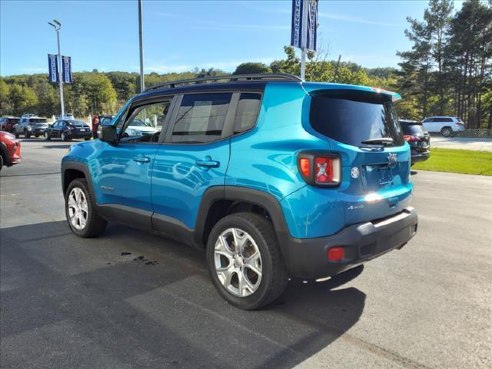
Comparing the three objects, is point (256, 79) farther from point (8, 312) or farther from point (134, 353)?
point (8, 312)

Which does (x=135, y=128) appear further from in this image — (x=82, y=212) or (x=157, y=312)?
(x=157, y=312)

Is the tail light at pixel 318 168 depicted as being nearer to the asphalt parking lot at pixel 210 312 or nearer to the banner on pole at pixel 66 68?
the asphalt parking lot at pixel 210 312

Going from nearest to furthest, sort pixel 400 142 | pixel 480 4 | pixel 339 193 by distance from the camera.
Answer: pixel 339 193
pixel 400 142
pixel 480 4

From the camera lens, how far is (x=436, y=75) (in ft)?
175

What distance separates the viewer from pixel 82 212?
5.49 metres

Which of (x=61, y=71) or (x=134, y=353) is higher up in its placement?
(x=61, y=71)

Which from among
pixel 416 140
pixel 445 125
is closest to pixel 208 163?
pixel 416 140

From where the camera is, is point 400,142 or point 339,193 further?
point 400,142

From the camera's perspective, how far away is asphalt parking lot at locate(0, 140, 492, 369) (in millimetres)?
2791

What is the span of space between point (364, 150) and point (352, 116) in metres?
0.32

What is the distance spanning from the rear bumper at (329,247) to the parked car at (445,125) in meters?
39.3

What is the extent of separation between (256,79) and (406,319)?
91.1 inches

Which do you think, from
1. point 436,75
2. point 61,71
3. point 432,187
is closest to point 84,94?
point 61,71

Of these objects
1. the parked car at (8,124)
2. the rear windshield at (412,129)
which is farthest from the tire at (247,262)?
the parked car at (8,124)
